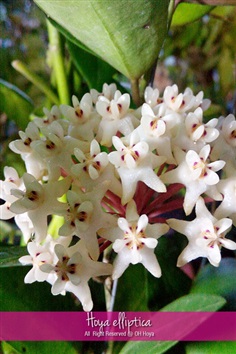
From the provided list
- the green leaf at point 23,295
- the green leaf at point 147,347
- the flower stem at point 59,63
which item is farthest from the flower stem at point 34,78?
the green leaf at point 147,347

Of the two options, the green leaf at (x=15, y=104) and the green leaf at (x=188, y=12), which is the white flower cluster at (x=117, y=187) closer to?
the green leaf at (x=188, y=12)

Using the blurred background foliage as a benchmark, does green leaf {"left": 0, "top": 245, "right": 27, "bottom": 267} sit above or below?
below

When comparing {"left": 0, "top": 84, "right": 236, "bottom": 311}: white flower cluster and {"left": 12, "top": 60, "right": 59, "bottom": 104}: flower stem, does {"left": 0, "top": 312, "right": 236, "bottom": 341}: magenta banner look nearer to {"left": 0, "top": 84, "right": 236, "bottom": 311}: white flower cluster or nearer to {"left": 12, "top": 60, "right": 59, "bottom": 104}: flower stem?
{"left": 0, "top": 84, "right": 236, "bottom": 311}: white flower cluster

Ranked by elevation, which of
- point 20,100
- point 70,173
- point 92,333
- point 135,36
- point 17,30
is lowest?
point 92,333

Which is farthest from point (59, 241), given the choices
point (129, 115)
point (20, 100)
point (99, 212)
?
point (20, 100)

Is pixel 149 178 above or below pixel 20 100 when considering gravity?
below

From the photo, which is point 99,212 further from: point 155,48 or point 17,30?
Answer: point 17,30

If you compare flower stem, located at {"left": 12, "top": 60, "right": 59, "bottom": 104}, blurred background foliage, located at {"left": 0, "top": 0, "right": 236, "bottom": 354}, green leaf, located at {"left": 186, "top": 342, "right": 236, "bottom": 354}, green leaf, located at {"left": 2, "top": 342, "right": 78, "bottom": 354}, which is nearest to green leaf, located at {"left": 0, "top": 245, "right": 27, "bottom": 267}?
blurred background foliage, located at {"left": 0, "top": 0, "right": 236, "bottom": 354}
